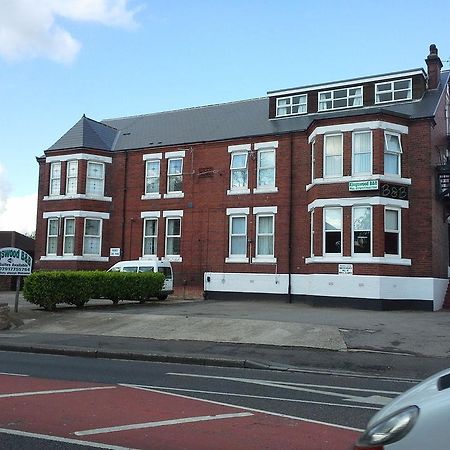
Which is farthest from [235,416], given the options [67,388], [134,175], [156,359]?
[134,175]

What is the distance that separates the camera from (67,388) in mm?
8219

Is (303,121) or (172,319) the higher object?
(303,121)

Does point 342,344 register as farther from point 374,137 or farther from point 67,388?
point 374,137

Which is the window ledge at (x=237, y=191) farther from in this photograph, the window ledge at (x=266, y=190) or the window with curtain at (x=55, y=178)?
the window with curtain at (x=55, y=178)

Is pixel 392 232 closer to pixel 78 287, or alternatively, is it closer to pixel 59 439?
pixel 78 287

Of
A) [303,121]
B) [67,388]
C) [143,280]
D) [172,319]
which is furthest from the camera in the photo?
[303,121]

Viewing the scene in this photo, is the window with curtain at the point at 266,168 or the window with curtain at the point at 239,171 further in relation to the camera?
the window with curtain at the point at 239,171

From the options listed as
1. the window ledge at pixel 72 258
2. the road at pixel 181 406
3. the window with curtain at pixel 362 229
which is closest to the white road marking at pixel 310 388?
the road at pixel 181 406

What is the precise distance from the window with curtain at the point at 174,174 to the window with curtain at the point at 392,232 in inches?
454

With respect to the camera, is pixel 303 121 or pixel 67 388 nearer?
pixel 67 388

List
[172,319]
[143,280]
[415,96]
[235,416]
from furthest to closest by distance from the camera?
[415,96], [143,280], [172,319], [235,416]

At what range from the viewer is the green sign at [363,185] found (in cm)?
2270

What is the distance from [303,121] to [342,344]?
55.0 feet

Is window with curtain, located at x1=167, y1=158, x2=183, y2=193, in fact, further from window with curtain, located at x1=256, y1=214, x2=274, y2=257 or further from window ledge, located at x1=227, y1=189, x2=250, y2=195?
window with curtain, located at x1=256, y1=214, x2=274, y2=257
